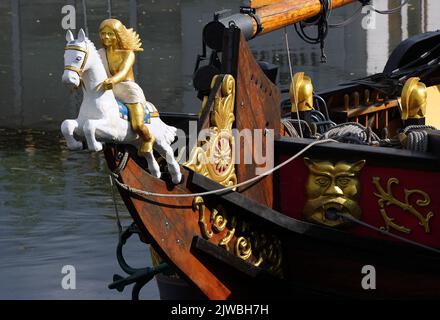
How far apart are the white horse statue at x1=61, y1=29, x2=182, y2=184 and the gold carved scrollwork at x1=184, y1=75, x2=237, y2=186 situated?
78 centimetres

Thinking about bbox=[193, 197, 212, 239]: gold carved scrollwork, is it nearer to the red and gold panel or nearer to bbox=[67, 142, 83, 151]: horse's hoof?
the red and gold panel

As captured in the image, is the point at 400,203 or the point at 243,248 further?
the point at 243,248

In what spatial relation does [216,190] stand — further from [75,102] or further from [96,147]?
[75,102]

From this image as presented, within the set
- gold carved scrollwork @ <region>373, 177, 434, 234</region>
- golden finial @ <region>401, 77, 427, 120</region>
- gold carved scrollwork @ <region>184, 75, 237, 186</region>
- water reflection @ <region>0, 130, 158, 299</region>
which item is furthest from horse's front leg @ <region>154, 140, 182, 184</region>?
water reflection @ <region>0, 130, 158, 299</region>

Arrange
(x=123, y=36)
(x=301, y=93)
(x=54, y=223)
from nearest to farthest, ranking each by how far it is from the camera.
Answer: (x=123, y=36)
(x=301, y=93)
(x=54, y=223)

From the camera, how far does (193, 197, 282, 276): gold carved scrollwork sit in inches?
266

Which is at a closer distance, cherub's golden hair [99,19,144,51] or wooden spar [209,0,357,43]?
cherub's golden hair [99,19,144,51]

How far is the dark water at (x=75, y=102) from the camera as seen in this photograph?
966 cm

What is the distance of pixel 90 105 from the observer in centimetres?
575

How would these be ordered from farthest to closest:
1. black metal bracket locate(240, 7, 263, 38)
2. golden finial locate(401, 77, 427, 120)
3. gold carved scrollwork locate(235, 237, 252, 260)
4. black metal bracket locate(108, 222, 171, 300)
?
black metal bracket locate(240, 7, 263, 38) → golden finial locate(401, 77, 427, 120) → black metal bracket locate(108, 222, 171, 300) → gold carved scrollwork locate(235, 237, 252, 260)

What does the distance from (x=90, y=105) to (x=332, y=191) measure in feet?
5.77

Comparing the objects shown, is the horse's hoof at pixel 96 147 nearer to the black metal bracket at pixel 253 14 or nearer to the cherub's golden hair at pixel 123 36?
the cherub's golden hair at pixel 123 36

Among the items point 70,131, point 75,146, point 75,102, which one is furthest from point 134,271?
point 75,102
